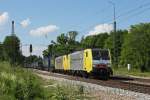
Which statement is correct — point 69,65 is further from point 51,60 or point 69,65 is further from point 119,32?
point 119,32

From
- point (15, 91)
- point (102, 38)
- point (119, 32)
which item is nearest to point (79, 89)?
point (15, 91)

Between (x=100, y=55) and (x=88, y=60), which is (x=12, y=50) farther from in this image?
(x=100, y=55)

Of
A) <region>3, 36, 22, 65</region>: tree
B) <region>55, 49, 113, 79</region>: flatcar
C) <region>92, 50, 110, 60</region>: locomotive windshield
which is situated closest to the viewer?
<region>55, 49, 113, 79</region>: flatcar

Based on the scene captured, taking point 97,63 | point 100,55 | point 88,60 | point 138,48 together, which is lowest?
point 97,63

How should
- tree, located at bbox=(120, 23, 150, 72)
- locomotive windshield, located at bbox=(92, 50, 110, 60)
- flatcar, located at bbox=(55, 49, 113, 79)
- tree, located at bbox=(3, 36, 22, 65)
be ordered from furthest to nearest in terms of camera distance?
tree, located at bbox=(3, 36, 22, 65), tree, located at bbox=(120, 23, 150, 72), locomotive windshield, located at bbox=(92, 50, 110, 60), flatcar, located at bbox=(55, 49, 113, 79)

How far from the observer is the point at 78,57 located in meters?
51.3

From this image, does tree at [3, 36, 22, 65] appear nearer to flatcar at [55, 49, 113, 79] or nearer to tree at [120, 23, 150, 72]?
tree at [120, 23, 150, 72]

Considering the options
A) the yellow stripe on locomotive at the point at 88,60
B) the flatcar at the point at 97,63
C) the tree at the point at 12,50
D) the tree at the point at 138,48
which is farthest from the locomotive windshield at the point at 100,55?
the tree at the point at 12,50

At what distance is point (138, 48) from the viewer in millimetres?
74062

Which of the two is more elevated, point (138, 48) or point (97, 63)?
point (138, 48)

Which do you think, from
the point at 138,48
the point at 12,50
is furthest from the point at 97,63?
the point at 12,50

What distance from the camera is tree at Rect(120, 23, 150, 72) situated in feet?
235

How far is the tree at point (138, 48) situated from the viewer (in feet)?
235

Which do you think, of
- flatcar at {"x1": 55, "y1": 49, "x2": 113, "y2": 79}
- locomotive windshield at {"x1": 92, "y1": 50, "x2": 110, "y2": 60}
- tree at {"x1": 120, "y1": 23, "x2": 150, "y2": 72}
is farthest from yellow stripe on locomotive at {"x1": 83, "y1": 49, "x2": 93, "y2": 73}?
tree at {"x1": 120, "y1": 23, "x2": 150, "y2": 72}
